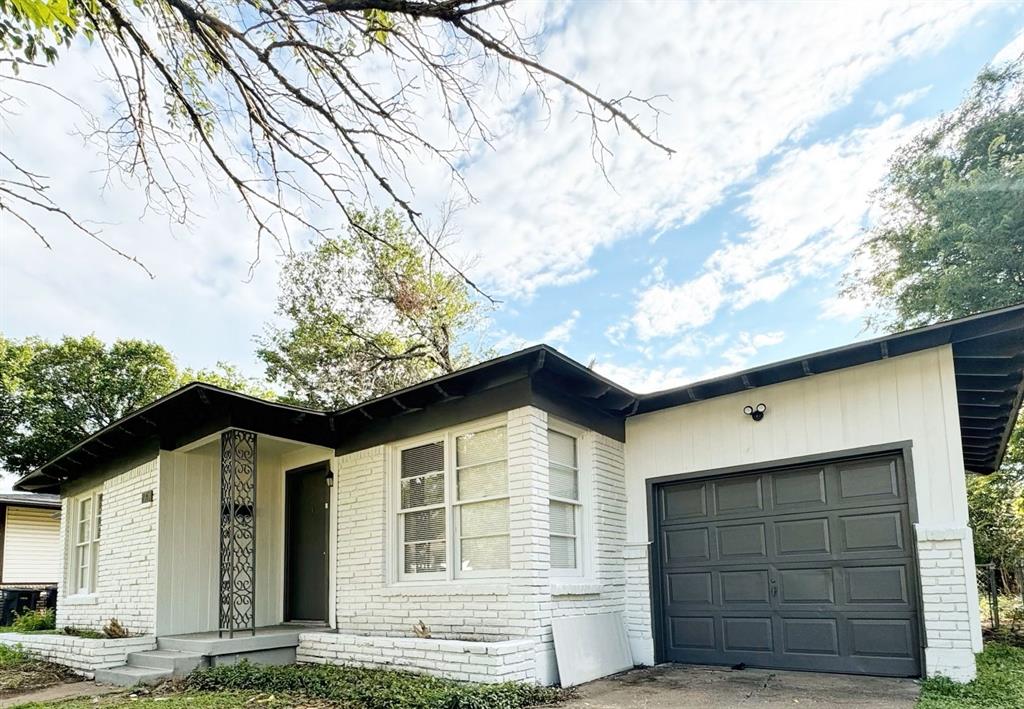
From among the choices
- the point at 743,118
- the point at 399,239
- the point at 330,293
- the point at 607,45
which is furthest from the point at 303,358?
the point at 607,45

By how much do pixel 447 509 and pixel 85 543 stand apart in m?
6.92

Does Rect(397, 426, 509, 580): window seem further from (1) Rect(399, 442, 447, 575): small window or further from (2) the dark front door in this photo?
(2) the dark front door

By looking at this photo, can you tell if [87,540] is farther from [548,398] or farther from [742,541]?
[742,541]

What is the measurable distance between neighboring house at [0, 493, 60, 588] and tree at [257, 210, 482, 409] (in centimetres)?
681

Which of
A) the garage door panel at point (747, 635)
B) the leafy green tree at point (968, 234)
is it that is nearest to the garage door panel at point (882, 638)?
the garage door panel at point (747, 635)

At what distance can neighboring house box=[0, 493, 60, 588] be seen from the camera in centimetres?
1736

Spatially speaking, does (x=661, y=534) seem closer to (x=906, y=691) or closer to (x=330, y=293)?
(x=906, y=691)

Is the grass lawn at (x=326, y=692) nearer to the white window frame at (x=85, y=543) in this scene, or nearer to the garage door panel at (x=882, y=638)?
the garage door panel at (x=882, y=638)

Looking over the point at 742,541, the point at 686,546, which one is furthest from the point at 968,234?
the point at 686,546

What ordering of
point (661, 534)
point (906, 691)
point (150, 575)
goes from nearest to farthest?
point (906, 691) < point (661, 534) < point (150, 575)

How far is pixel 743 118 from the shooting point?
272 inches

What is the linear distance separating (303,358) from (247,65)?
616 inches

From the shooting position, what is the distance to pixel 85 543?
1108cm

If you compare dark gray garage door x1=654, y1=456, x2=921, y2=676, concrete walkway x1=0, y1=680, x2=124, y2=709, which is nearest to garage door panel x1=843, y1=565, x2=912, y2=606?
dark gray garage door x1=654, y1=456, x2=921, y2=676
